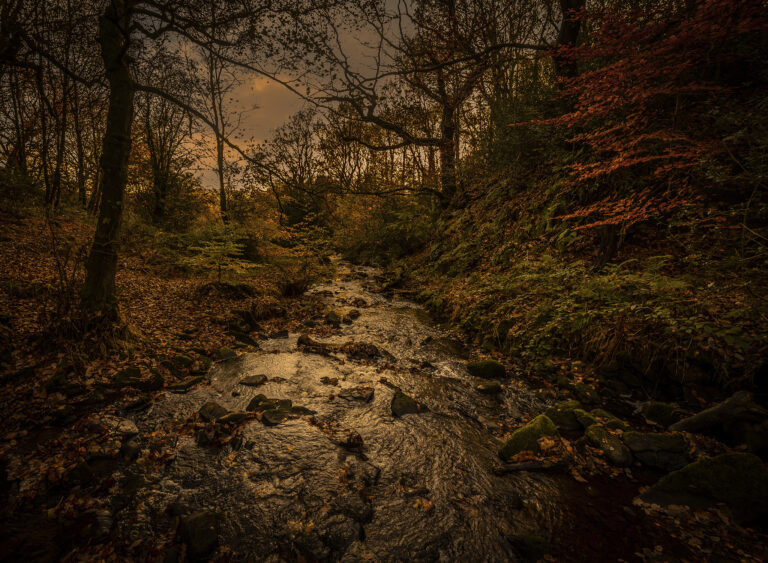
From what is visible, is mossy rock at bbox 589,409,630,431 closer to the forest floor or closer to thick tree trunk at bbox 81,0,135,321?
the forest floor

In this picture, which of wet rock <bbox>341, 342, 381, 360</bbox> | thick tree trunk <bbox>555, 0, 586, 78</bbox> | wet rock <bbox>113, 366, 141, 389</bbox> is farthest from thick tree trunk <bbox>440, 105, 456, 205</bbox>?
wet rock <bbox>113, 366, 141, 389</bbox>

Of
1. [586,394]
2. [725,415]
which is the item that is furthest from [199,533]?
[725,415]

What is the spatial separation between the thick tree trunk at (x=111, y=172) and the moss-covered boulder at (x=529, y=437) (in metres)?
6.88

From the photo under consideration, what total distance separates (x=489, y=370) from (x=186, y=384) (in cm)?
548

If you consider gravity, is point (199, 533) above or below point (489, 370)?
below

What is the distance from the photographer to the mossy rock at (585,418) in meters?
4.26

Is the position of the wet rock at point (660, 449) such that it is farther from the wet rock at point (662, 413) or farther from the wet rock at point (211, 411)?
the wet rock at point (211, 411)

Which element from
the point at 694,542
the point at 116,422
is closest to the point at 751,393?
the point at 694,542

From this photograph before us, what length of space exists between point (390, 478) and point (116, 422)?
3677 mm

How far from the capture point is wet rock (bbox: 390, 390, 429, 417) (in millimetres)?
4918

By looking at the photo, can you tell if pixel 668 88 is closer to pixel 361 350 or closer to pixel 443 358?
pixel 443 358

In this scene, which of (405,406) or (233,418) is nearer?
(233,418)

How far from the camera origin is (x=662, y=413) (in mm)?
4281

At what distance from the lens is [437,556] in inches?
108
